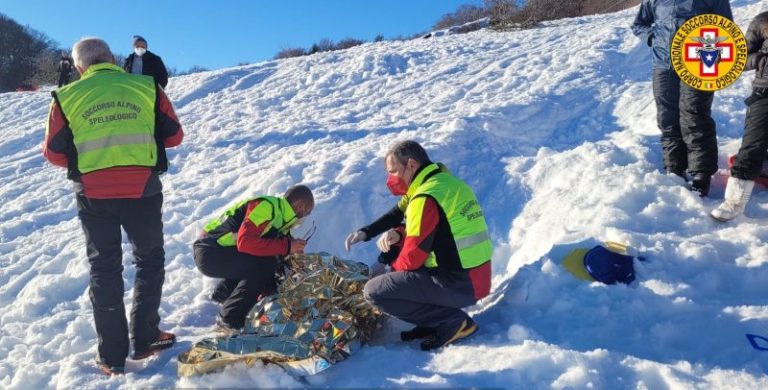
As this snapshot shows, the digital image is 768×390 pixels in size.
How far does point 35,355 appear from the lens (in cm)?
351

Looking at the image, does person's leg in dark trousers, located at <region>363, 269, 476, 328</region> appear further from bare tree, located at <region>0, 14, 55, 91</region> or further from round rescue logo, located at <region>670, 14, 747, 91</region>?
bare tree, located at <region>0, 14, 55, 91</region>

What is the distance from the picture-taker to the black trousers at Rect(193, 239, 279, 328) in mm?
3631

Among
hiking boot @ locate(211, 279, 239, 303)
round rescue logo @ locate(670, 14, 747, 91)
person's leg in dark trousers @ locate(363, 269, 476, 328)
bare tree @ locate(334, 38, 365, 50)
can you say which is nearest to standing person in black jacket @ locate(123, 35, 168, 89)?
hiking boot @ locate(211, 279, 239, 303)

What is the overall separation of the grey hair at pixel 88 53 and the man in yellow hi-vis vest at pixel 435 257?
1788 mm

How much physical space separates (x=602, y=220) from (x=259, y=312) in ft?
8.36

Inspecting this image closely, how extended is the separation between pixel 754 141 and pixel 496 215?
6.82 feet

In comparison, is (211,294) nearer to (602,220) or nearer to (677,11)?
(602,220)

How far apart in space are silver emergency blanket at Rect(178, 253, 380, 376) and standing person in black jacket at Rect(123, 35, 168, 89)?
5490 mm

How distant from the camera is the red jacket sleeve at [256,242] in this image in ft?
11.6

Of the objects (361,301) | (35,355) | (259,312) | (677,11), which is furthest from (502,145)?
(35,355)

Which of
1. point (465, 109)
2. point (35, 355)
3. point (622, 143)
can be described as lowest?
point (35, 355)

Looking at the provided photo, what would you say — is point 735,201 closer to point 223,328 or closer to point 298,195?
point 298,195

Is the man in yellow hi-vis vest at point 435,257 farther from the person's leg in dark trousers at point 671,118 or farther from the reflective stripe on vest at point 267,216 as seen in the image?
the person's leg in dark trousers at point 671,118

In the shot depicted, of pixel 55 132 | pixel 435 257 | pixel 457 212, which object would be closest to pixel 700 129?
pixel 457 212
